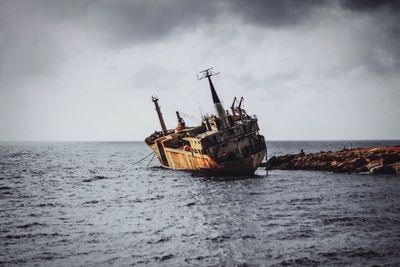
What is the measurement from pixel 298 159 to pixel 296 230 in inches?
1258

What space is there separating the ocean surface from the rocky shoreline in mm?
5449

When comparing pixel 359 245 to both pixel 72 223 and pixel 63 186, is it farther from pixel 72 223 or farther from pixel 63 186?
pixel 63 186

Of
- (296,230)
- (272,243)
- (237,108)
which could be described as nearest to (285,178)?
(237,108)

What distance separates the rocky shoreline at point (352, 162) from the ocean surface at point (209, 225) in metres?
5.45

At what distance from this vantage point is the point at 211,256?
43.0 feet

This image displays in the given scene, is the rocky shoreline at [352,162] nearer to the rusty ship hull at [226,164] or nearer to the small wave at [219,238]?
the rusty ship hull at [226,164]

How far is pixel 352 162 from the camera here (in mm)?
39219

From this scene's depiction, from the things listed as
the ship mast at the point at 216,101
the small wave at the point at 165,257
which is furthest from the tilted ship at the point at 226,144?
the small wave at the point at 165,257

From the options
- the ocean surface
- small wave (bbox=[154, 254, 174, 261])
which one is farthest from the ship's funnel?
small wave (bbox=[154, 254, 174, 261])

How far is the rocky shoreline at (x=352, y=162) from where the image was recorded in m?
36.4

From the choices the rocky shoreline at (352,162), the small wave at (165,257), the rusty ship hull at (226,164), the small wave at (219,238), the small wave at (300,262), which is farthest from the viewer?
the rocky shoreline at (352,162)

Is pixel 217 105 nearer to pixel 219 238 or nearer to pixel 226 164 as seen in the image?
pixel 226 164

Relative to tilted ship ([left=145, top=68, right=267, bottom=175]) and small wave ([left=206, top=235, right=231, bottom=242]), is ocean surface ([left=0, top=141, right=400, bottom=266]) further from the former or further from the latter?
tilted ship ([left=145, top=68, right=267, bottom=175])

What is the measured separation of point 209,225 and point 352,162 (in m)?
28.1
